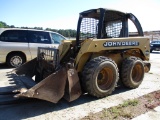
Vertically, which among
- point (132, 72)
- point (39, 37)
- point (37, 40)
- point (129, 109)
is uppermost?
point (39, 37)

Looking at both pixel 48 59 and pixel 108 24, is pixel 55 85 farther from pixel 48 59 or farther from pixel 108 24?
pixel 108 24

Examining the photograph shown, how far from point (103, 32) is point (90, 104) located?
2.17 m

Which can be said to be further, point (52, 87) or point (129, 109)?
point (129, 109)

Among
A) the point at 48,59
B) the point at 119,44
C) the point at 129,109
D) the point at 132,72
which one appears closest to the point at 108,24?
the point at 119,44

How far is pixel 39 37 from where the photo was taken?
10.3 metres

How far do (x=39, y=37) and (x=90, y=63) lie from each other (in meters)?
5.85

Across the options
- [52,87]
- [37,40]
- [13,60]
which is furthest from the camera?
[37,40]

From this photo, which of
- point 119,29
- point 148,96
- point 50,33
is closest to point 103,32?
point 119,29

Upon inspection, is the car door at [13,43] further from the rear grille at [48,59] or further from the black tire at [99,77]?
the black tire at [99,77]

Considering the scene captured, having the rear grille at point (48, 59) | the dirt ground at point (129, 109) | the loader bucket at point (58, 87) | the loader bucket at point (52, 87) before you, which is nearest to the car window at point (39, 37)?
the rear grille at point (48, 59)

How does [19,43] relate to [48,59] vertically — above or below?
above

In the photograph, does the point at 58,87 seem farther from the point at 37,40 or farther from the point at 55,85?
the point at 37,40

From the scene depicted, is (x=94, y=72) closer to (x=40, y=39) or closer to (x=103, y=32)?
(x=103, y=32)

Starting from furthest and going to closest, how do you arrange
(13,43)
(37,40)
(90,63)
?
(37,40)
(13,43)
(90,63)
